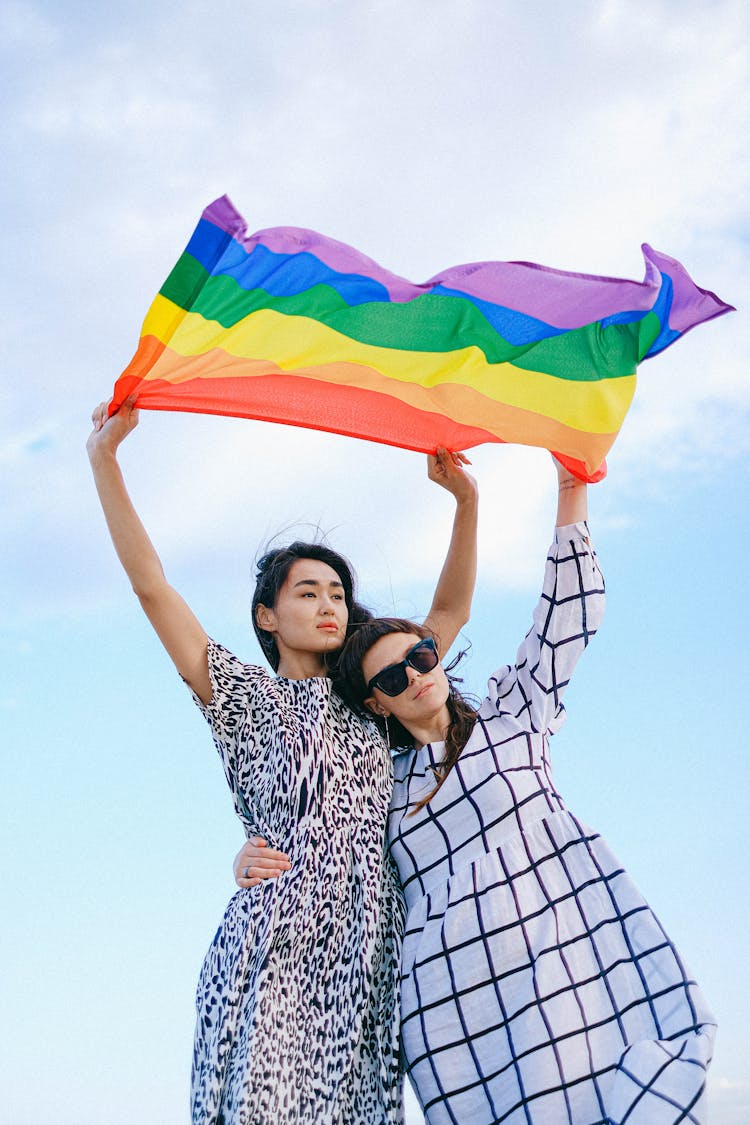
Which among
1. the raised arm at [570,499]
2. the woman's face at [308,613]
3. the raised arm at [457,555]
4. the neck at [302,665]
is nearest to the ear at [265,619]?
the woman's face at [308,613]

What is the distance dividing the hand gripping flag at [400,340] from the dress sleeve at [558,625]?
1.31 feet

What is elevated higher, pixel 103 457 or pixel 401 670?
pixel 103 457

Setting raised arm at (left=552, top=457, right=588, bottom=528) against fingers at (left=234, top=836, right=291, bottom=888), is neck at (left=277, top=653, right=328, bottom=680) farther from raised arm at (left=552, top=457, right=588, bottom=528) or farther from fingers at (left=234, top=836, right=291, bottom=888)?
raised arm at (left=552, top=457, right=588, bottom=528)

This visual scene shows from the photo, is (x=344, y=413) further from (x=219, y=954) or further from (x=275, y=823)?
(x=219, y=954)

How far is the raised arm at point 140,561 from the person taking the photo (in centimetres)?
468

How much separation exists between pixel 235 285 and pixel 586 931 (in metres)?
2.87

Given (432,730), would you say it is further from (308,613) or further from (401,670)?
(308,613)

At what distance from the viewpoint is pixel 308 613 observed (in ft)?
16.7

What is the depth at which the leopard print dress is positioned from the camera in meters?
4.09

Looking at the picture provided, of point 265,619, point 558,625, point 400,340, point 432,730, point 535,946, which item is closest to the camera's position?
point 535,946

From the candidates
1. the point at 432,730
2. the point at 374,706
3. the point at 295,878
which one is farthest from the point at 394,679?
the point at 295,878

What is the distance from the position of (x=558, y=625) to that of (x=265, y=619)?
1.40 metres

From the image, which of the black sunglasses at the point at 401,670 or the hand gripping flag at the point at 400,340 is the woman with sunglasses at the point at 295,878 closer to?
the black sunglasses at the point at 401,670

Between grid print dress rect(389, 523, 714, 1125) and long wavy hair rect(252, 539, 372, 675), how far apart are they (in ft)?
2.81
